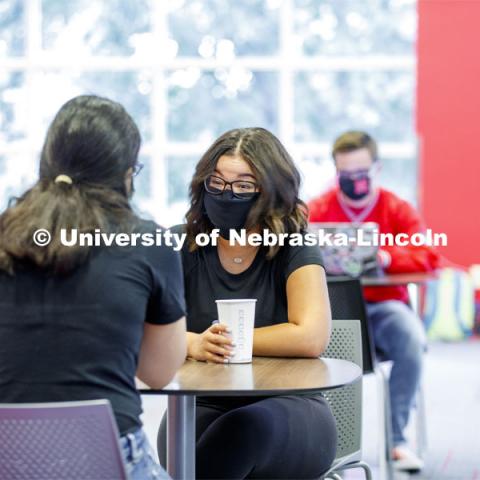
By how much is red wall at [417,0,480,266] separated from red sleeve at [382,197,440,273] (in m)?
4.19

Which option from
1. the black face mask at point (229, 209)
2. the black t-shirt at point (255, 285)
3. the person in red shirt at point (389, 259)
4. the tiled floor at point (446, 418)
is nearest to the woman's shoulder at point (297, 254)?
the black t-shirt at point (255, 285)

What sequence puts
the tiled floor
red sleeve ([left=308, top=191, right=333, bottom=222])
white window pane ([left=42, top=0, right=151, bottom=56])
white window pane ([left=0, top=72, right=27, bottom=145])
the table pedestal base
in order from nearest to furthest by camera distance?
the table pedestal base, the tiled floor, red sleeve ([left=308, top=191, right=333, bottom=222]), white window pane ([left=42, top=0, right=151, bottom=56]), white window pane ([left=0, top=72, right=27, bottom=145])

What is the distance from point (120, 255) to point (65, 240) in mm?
100

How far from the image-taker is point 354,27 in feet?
29.4

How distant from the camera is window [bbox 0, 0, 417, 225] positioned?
8945 mm

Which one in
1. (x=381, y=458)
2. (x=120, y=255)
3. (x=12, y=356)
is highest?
(x=120, y=255)

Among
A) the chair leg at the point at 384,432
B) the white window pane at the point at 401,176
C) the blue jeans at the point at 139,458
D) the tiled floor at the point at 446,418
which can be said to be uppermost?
the white window pane at the point at 401,176

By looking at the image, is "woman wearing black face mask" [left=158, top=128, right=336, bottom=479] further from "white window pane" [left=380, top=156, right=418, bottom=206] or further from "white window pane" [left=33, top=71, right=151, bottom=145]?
"white window pane" [left=33, top=71, right=151, bottom=145]

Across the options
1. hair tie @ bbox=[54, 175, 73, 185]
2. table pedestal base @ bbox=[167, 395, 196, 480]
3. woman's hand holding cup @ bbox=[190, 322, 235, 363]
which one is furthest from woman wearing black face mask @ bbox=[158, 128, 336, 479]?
hair tie @ bbox=[54, 175, 73, 185]

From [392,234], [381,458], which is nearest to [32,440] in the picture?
[381,458]

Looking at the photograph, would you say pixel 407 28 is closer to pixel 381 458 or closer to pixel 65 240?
pixel 381 458

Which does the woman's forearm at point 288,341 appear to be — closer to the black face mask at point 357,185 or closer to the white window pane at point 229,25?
the black face mask at point 357,185

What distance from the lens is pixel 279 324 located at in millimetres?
2357

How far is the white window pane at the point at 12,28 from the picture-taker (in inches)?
368
